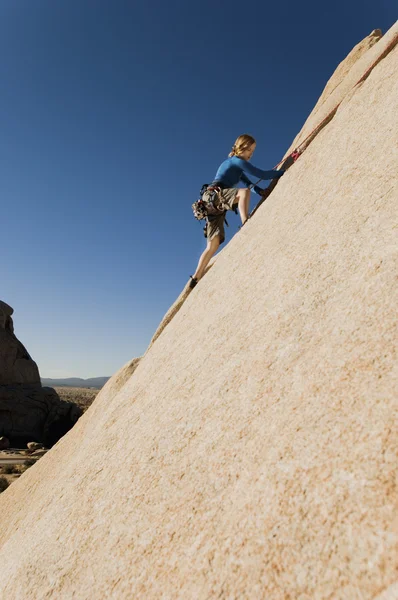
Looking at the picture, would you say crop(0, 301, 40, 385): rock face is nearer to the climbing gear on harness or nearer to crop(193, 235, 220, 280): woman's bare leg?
crop(193, 235, 220, 280): woman's bare leg

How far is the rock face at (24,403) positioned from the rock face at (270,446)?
32772 millimetres

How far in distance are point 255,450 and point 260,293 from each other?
211cm

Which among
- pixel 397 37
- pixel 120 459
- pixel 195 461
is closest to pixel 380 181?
pixel 195 461

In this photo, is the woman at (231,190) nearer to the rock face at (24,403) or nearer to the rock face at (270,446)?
the rock face at (270,446)

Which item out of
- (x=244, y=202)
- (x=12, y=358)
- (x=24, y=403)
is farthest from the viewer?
(x=12, y=358)

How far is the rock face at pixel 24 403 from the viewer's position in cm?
3288

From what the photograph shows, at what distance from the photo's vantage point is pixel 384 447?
6.95 ft

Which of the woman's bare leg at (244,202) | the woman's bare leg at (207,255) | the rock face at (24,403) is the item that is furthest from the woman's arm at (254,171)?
the rock face at (24,403)

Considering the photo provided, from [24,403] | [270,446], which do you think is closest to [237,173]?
[270,446]

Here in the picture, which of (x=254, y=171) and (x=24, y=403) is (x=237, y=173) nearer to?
(x=254, y=171)

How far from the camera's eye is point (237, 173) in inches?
302

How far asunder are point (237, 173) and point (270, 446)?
20.5 feet

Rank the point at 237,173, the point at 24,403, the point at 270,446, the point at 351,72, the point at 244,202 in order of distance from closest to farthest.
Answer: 1. the point at 270,446
2. the point at 244,202
3. the point at 237,173
4. the point at 351,72
5. the point at 24,403

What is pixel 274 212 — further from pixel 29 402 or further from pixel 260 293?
pixel 29 402
